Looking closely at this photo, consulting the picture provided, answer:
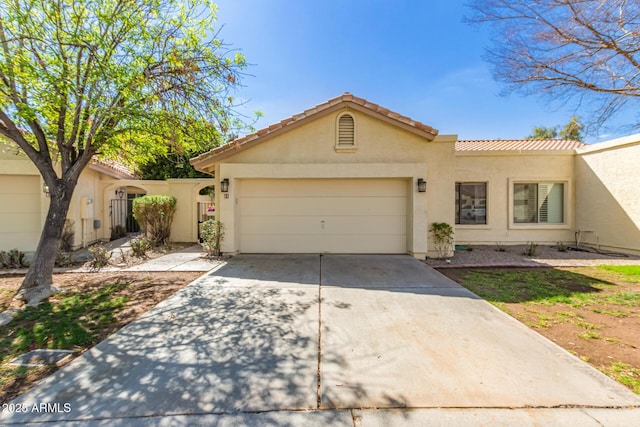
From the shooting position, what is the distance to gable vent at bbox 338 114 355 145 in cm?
916

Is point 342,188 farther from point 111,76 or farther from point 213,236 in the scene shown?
point 111,76

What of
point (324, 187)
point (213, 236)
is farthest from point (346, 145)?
point (213, 236)

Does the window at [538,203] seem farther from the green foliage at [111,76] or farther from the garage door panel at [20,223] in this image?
the garage door panel at [20,223]

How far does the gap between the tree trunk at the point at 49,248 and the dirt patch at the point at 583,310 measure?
29.5 feet

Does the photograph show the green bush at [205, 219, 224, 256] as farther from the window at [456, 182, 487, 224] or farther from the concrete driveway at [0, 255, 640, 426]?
the window at [456, 182, 487, 224]

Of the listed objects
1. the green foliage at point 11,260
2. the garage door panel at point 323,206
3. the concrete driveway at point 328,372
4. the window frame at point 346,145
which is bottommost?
the concrete driveway at point 328,372

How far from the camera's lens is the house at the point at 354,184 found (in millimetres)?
9078

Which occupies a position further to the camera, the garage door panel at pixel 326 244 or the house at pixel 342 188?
the garage door panel at pixel 326 244

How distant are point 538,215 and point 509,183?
1.88m

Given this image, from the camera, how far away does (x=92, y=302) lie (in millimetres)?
5398

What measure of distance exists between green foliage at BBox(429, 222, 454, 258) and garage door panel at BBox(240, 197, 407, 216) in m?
1.15

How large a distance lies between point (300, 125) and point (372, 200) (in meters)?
3.41

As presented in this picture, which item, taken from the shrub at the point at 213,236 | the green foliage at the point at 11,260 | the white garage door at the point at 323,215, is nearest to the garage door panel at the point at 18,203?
the green foliage at the point at 11,260

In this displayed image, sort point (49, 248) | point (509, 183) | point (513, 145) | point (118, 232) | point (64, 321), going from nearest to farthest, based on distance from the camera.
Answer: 1. point (64, 321)
2. point (49, 248)
3. point (509, 183)
4. point (513, 145)
5. point (118, 232)
